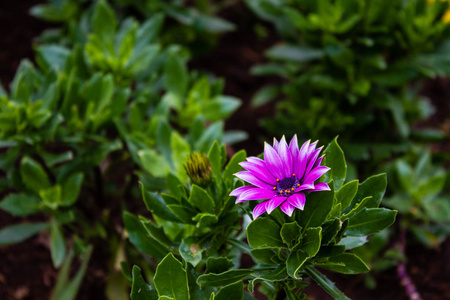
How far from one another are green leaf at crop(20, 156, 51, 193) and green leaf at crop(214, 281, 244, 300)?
3.21ft

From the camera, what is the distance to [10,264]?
2393 millimetres

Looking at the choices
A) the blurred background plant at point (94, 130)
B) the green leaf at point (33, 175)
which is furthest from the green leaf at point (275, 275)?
the green leaf at point (33, 175)

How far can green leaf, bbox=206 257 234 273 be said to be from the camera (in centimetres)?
136

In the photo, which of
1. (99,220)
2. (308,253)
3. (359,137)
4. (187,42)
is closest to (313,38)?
(359,137)

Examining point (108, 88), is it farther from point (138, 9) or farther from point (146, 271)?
point (138, 9)

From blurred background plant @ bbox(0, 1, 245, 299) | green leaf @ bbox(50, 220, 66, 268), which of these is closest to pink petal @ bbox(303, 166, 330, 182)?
blurred background plant @ bbox(0, 1, 245, 299)

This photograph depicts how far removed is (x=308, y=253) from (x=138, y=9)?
6.84ft

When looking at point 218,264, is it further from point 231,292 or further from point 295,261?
point 295,261

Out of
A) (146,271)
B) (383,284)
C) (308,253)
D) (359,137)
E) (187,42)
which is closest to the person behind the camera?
(308,253)

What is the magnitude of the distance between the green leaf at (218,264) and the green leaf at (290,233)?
20cm

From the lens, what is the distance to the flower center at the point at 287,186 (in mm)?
1227

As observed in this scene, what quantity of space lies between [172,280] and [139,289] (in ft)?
0.31

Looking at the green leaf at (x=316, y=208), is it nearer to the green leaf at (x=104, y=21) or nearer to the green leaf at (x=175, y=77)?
the green leaf at (x=175, y=77)

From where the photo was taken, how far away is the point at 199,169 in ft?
4.60
